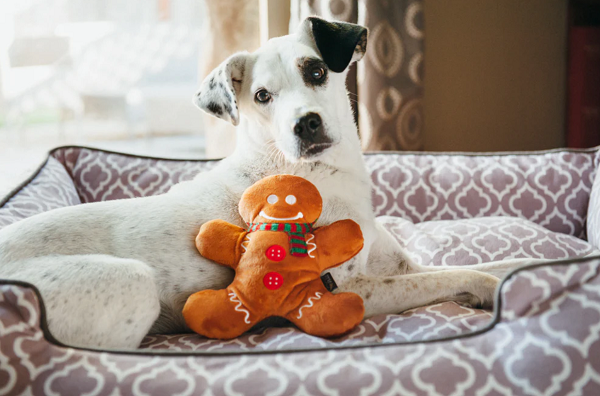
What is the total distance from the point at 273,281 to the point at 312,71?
720mm

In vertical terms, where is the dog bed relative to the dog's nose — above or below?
below

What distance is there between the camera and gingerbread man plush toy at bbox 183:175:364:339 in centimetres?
157

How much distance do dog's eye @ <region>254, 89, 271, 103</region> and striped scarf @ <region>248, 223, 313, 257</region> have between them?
0.47 metres

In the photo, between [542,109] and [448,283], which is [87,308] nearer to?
[448,283]

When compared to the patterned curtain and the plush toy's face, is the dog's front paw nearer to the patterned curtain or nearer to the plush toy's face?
the plush toy's face

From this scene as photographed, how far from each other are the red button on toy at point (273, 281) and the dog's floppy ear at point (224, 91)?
A: 0.59m

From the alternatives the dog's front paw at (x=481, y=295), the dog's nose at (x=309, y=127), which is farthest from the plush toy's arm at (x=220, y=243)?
the dog's front paw at (x=481, y=295)

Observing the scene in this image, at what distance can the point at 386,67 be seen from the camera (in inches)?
132

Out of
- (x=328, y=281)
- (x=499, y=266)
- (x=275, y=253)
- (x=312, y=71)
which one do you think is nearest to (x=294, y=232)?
(x=275, y=253)

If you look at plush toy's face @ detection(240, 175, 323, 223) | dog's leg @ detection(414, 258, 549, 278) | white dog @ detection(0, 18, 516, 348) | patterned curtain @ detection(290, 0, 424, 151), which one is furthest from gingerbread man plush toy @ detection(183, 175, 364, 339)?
patterned curtain @ detection(290, 0, 424, 151)

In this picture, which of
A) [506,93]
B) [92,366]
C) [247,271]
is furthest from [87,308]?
[506,93]

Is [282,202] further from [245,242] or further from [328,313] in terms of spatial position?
[328,313]

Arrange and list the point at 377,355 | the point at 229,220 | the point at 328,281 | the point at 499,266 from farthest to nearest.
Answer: the point at 499,266
the point at 229,220
the point at 328,281
the point at 377,355

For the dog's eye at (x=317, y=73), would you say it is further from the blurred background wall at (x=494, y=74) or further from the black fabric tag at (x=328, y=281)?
the blurred background wall at (x=494, y=74)
